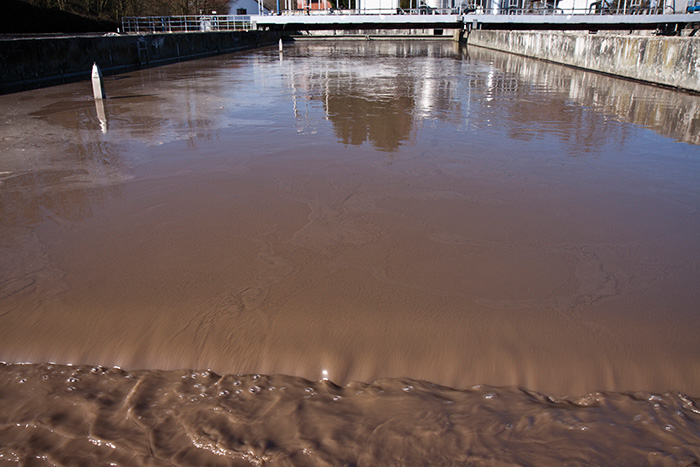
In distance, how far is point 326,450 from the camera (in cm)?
269

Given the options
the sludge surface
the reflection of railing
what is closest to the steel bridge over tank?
the reflection of railing

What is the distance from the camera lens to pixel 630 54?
1741 centimetres

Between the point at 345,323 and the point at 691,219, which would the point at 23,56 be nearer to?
the point at 345,323

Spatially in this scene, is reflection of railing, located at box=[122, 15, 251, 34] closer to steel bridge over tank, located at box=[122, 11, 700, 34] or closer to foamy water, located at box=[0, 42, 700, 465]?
steel bridge over tank, located at box=[122, 11, 700, 34]

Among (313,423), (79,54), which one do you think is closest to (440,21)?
(79,54)

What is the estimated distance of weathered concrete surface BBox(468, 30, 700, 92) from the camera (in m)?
14.2

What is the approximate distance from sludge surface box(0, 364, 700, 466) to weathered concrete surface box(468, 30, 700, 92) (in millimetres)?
14170

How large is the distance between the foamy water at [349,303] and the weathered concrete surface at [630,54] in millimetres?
7626

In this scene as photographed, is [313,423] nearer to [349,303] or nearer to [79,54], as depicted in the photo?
[349,303]

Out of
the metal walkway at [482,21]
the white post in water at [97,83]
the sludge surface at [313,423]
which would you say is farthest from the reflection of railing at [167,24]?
the sludge surface at [313,423]

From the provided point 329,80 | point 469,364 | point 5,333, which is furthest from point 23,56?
point 469,364

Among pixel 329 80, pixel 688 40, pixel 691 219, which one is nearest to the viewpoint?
pixel 691 219

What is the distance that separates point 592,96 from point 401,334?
12.8m

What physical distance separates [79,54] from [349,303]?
19.0 meters
